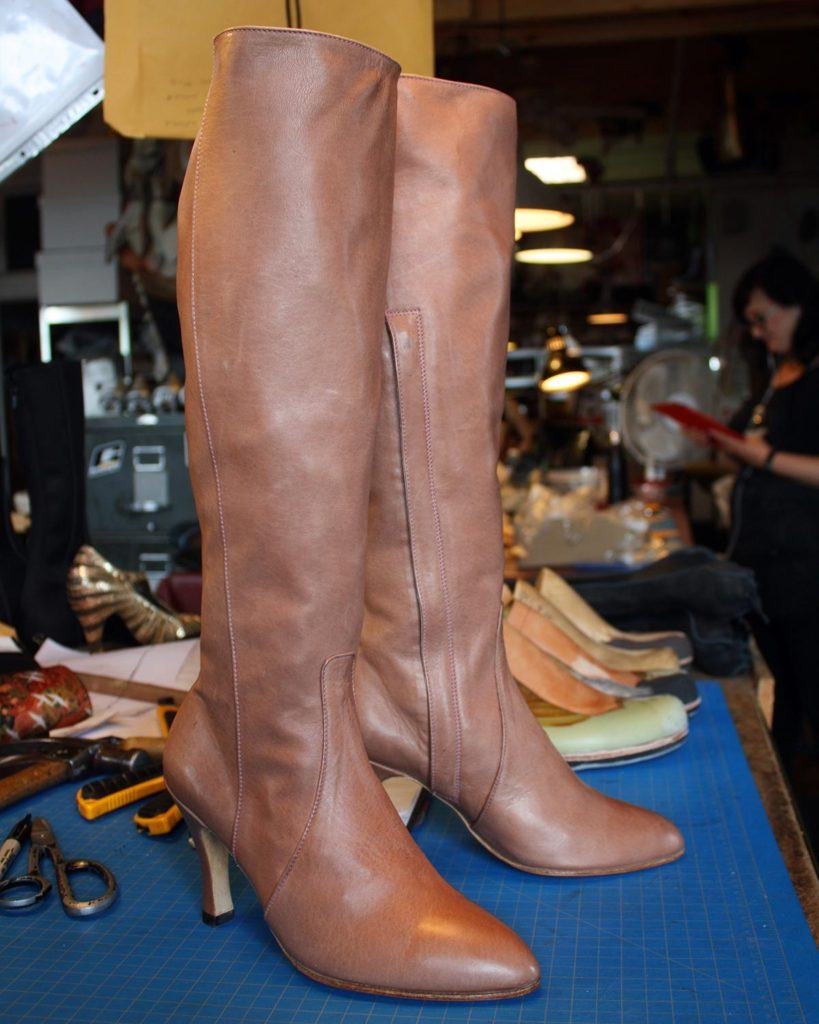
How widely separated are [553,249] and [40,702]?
4793 mm

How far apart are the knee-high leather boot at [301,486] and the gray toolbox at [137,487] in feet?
9.89

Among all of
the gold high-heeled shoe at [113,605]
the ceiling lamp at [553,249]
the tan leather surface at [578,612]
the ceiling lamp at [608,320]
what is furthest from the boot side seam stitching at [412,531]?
the ceiling lamp at [608,320]

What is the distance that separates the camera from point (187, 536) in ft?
9.88

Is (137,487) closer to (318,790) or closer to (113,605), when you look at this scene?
(113,605)

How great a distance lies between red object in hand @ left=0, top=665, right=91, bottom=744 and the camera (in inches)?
54.6

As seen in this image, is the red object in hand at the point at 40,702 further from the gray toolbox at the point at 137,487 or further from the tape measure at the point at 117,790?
the gray toolbox at the point at 137,487

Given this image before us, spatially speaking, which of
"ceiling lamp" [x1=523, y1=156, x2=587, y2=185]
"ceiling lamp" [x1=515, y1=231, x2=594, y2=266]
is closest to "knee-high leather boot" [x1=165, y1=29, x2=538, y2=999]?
"ceiling lamp" [x1=523, y1=156, x2=587, y2=185]

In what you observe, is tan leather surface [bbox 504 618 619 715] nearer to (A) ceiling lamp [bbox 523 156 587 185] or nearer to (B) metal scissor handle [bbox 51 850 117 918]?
(B) metal scissor handle [bbox 51 850 117 918]

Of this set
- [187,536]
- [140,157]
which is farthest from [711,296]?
[187,536]

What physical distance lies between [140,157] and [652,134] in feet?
17.8

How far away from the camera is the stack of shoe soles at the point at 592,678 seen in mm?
1348

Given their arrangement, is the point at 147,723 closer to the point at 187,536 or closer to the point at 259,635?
the point at 259,635

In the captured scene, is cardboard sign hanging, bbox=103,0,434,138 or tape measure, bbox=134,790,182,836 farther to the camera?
cardboard sign hanging, bbox=103,0,434,138

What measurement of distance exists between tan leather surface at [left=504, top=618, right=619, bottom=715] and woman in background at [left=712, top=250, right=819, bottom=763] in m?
1.61
